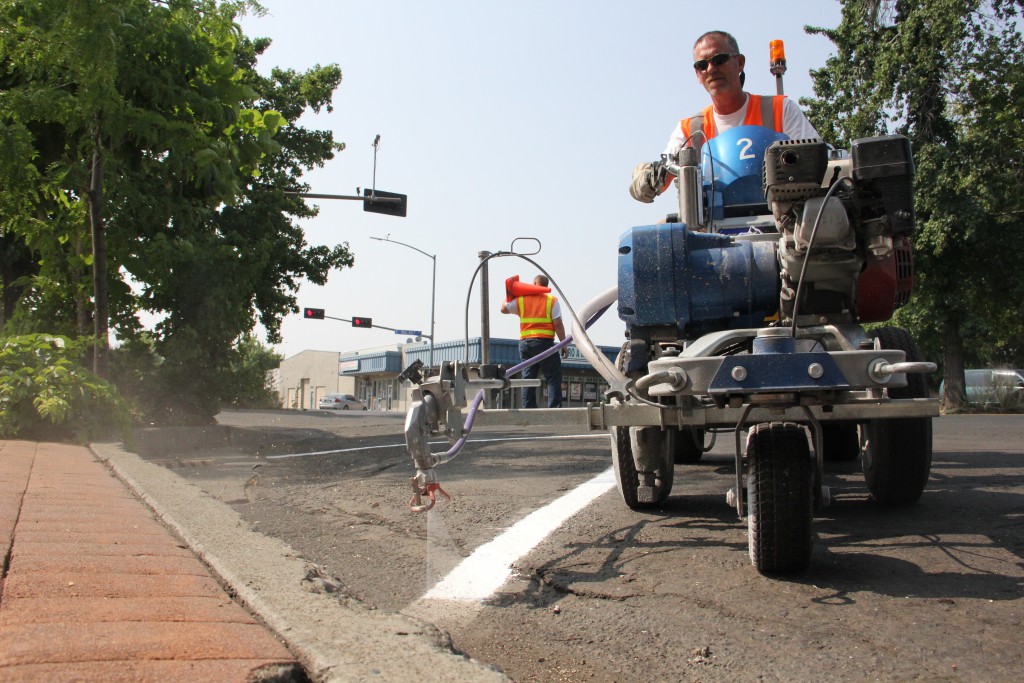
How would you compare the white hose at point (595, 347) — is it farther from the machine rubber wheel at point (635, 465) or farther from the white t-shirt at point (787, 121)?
the white t-shirt at point (787, 121)

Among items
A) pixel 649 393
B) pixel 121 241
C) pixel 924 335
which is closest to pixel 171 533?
pixel 649 393

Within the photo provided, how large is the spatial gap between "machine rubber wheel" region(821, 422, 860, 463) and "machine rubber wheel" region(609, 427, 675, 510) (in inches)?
89.8

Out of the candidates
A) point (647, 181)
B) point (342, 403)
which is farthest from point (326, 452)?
point (342, 403)

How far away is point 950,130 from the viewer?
1083 inches

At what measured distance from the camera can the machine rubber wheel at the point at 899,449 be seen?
420cm

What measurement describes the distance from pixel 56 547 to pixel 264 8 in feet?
34.7

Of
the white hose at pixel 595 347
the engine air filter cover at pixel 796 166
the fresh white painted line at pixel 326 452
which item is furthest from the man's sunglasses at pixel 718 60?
the fresh white painted line at pixel 326 452

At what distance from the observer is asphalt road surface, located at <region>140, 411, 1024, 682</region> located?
2746mm

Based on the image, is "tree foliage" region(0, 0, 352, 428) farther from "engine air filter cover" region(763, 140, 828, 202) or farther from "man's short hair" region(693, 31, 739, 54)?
"engine air filter cover" region(763, 140, 828, 202)

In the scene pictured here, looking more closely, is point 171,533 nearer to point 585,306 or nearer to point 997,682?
point 585,306

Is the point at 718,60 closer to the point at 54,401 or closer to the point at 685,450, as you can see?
the point at 685,450

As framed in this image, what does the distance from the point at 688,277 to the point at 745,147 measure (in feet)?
3.98

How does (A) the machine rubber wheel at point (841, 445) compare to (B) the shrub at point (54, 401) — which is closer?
(A) the machine rubber wheel at point (841, 445)

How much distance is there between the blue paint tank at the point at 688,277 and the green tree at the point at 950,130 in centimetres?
2398
